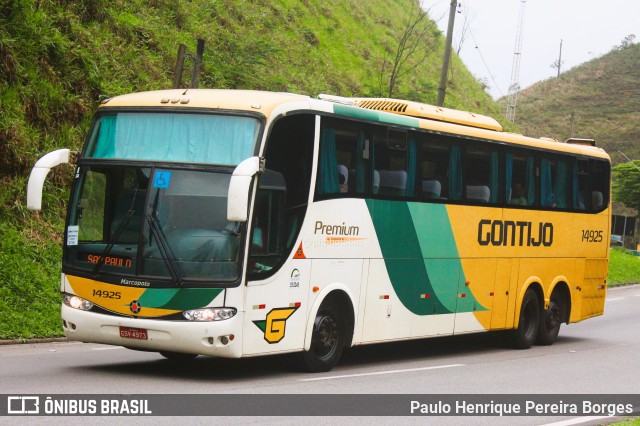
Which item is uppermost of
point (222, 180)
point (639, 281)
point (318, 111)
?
point (318, 111)

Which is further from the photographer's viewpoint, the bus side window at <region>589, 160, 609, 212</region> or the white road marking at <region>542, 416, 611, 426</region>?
the bus side window at <region>589, 160, 609, 212</region>

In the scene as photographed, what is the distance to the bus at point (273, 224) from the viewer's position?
464 inches

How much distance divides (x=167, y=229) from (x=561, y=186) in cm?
985

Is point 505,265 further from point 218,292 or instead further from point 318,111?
point 218,292

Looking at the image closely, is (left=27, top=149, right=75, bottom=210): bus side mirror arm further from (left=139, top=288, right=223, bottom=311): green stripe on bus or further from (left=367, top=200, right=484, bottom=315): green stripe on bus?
(left=367, top=200, right=484, bottom=315): green stripe on bus

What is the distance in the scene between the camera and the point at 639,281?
4491cm

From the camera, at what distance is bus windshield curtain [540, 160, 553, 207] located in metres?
19.0

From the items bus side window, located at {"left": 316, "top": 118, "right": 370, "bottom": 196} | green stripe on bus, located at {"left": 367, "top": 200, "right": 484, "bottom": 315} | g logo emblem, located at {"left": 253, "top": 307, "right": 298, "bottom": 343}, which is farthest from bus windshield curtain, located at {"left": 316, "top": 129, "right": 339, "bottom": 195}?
g logo emblem, located at {"left": 253, "top": 307, "right": 298, "bottom": 343}

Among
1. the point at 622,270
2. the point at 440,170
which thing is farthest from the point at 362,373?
the point at 622,270

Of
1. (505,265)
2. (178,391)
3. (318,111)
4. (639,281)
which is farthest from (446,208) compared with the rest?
(639,281)

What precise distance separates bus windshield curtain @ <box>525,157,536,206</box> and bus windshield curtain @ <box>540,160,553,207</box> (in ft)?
1.03

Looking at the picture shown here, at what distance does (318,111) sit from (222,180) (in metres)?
1.97

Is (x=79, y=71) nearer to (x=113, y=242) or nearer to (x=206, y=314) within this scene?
(x=113, y=242)

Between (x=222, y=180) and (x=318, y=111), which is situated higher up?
(x=318, y=111)
